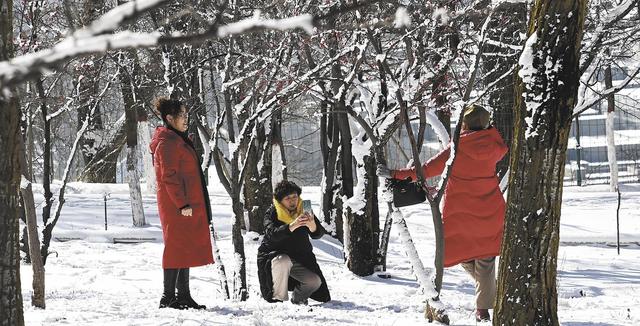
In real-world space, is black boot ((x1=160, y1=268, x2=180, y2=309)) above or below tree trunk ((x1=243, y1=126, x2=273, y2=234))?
below

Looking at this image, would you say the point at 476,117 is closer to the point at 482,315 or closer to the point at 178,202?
the point at 482,315

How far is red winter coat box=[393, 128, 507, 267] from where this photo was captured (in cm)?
579

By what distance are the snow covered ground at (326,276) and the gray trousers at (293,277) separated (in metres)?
0.16

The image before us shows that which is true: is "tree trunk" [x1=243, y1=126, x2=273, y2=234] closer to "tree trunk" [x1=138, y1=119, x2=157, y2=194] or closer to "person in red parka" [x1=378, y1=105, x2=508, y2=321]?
"tree trunk" [x1=138, y1=119, x2=157, y2=194]

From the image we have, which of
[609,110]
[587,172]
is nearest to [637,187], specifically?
[609,110]

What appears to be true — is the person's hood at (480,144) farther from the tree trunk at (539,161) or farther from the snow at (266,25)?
the snow at (266,25)

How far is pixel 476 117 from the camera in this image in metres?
5.72

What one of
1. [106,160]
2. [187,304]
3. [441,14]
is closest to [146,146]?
[106,160]

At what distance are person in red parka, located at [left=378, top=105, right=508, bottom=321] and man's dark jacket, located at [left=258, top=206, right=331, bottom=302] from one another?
133 centimetres

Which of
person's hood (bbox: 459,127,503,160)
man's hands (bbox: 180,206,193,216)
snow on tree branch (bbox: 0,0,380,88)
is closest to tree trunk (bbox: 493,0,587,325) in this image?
person's hood (bbox: 459,127,503,160)

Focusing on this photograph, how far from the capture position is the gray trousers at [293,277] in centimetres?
684

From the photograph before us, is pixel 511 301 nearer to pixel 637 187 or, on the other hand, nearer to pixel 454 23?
pixel 454 23

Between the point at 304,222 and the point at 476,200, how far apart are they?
4.92 ft

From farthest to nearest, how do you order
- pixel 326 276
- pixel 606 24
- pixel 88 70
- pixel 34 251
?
pixel 88 70
pixel 326 276
pixel 606 24
pixel 34 251
